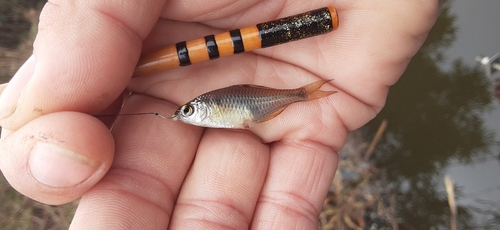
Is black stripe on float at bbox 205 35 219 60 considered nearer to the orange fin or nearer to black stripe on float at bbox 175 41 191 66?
black stripe on float at bbox 175 41 191 66

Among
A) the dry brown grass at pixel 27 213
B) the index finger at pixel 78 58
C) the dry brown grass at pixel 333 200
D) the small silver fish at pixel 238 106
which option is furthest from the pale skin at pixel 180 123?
the dry brown grass at pixel 27 213

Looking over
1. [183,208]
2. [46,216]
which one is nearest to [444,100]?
[183,208]

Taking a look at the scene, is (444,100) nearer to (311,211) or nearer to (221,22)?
(311,211)

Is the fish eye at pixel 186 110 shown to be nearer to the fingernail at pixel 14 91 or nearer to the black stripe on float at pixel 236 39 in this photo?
the black stripe on float at pixel 236 39

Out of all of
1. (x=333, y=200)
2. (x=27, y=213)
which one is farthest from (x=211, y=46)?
(x=27, y=213)

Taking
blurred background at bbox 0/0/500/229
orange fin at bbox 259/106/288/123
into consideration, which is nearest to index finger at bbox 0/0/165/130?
orange fin at bbox 259/106/288/123

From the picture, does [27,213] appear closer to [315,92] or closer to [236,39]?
[236,39]
